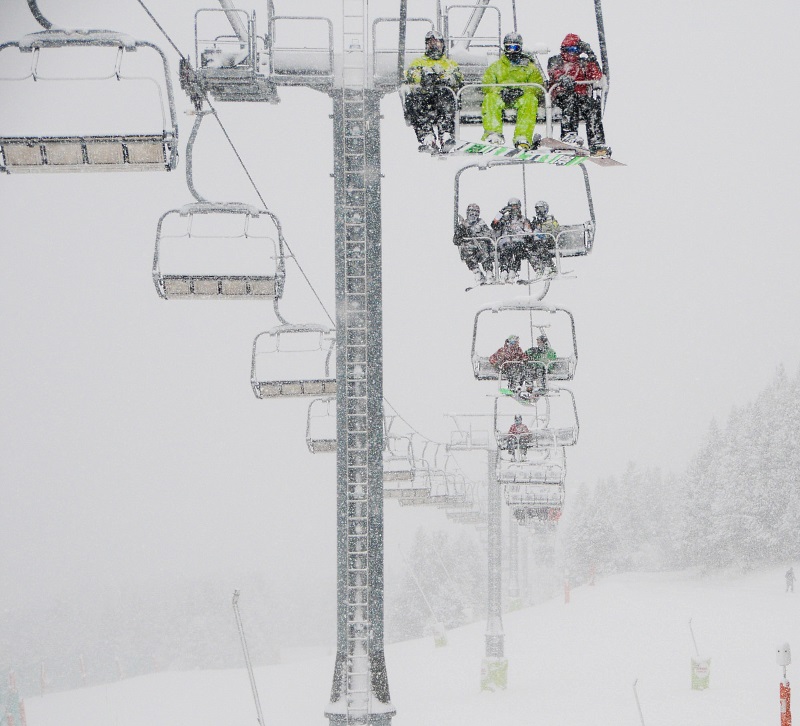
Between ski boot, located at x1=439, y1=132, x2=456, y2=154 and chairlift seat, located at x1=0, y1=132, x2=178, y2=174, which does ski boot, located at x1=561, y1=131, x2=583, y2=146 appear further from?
chairlift seat, located at x1=0, y1=132, x2=178, y2=174

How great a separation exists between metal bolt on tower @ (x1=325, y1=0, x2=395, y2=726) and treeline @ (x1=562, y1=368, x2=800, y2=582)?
108 ft

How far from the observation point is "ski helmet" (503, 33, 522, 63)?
6395 mm

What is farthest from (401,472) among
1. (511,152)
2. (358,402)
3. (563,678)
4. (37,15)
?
(37,15)

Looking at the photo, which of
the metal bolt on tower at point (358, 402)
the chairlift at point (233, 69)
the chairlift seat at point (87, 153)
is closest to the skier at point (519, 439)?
the metal bolt on tower at point (358, 402)

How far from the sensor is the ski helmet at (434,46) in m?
6.36

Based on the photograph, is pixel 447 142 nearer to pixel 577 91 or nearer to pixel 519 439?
pixel 577 91

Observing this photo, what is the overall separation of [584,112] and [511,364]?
532 cm

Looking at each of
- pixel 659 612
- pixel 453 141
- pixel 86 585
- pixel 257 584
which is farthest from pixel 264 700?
pixel 86 585

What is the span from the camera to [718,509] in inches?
1581

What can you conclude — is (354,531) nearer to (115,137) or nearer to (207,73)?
(207,73)

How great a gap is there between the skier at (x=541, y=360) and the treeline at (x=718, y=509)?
29190 millimetres

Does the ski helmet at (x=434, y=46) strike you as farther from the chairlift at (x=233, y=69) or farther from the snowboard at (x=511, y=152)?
the chairlift at (x=233, y=69)

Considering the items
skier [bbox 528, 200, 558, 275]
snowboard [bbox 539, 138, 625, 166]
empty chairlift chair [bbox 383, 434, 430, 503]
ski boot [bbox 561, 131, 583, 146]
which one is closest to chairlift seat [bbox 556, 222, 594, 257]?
skier [bbox 528, 200, 558, 275]

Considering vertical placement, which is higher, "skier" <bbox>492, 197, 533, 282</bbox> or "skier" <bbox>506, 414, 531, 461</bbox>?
"skier" <bbox>492, 197, 533, 282</bbox>
